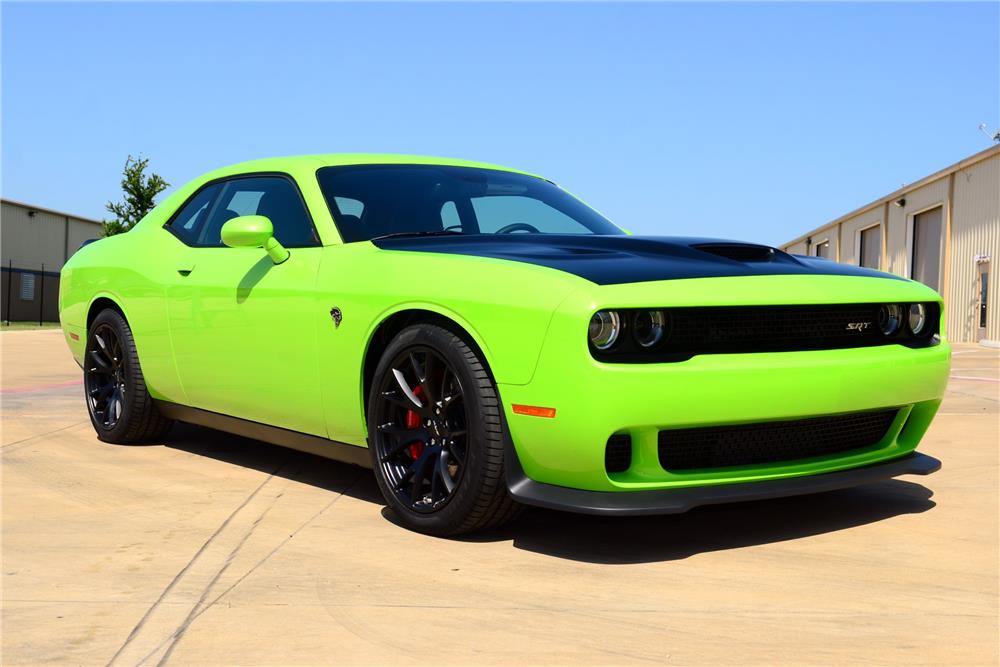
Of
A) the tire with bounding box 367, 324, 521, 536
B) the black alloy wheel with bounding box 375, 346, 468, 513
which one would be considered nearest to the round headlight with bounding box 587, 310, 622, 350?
the tire with bounding box 367, 324, 521, 536

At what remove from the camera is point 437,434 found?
3551 millimetres

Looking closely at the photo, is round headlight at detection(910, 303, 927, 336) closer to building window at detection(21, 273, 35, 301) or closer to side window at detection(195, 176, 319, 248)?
side window at detection(195, 176, 319, 248)

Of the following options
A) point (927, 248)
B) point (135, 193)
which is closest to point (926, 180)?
point (927, 248)

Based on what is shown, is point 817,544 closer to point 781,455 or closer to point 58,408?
point 781,455

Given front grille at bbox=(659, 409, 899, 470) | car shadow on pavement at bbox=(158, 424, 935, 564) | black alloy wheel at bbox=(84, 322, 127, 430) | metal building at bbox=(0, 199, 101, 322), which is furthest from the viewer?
metal building at bbox=(0, 199, 101, 322)

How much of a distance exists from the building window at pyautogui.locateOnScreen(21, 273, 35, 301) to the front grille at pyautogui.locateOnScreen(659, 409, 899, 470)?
37.2 metres

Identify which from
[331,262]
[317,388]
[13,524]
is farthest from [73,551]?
[331,262]

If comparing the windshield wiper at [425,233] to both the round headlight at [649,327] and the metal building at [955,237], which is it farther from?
the metal building at [955,237]

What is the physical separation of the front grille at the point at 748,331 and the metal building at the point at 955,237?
21302 millimetres

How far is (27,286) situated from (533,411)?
37542mm

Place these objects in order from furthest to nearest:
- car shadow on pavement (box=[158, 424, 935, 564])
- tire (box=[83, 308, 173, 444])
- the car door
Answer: tire (box=[83, 308, 173, 444])
the car door
car shadow on pavement (box=[158, 424, 935, 564])

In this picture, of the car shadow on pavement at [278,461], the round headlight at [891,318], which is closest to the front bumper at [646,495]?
the round headlight at [891,318]

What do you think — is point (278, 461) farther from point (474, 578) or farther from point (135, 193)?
point (135, 193)

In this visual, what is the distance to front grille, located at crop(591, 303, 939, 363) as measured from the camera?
3.13 meters
